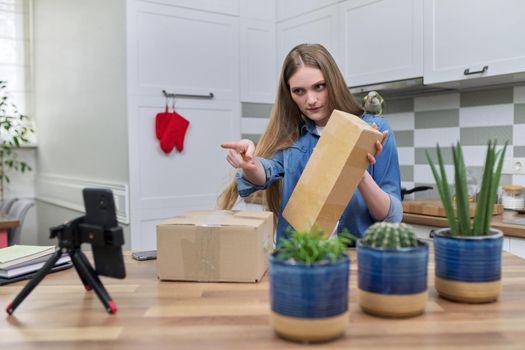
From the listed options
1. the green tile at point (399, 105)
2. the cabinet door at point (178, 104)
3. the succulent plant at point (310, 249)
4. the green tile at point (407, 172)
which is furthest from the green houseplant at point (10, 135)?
the succulent plant at point (310, 249)

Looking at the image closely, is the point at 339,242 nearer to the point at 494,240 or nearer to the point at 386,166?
the point at 494,240

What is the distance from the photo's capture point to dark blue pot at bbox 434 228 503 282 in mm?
910

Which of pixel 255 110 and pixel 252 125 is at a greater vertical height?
pixel 255 110

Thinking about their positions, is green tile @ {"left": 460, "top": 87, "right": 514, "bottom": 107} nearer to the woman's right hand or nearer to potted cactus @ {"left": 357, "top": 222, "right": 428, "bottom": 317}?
the woman's right hand

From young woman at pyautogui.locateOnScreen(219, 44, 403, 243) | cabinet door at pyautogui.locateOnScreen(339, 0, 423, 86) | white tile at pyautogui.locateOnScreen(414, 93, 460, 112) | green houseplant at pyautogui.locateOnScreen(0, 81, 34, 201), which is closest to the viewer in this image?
young woman at pyautogui.locateOnScreen(219, 44, 403, 243)

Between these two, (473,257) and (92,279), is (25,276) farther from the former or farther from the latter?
(473,257)

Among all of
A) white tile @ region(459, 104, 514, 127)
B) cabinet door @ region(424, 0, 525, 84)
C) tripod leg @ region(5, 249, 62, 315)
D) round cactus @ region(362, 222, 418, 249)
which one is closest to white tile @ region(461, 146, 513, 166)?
white tile @ region(459, 104, 514, 127)

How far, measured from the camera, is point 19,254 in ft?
4.15

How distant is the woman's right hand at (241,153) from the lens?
1.35 meters

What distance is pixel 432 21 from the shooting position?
255 cm

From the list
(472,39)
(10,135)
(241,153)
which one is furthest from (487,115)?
(10,135)

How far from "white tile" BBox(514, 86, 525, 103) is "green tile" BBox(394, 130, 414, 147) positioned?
63 centimetres

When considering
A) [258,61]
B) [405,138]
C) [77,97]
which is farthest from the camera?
[77,97]

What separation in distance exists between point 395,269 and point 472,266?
178 mm
